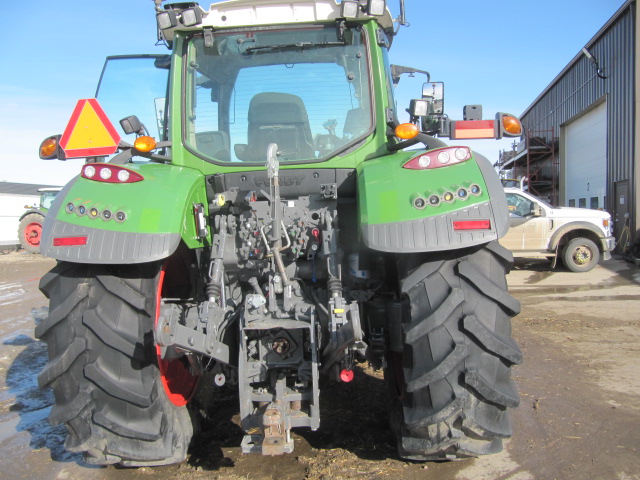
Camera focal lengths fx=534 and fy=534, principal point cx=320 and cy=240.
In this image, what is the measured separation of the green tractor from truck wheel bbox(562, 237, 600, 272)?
31.2 feet

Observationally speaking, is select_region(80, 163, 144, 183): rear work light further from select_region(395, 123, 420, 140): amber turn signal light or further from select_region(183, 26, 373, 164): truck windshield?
select_region(395, 123, 420, 140): amber turn signal light

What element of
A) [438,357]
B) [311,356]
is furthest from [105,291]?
[438,357]

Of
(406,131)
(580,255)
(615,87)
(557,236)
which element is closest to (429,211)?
(406,131)

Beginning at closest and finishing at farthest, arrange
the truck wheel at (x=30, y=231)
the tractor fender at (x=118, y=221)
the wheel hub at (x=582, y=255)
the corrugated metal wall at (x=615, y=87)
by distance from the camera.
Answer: the tractor fender at (x=118, y=221) < the wheel hub at (x=582, y=255) < the corrugated metal wall at (x=615, y=87) < the truck wheel at (x=30, y=231)

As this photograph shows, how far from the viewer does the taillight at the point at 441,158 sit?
9.13 ft

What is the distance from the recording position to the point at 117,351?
2.65 meters

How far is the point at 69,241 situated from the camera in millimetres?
2645

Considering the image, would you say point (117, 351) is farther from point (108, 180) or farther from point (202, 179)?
point (202, 179)

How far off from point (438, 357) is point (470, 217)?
2.24ft

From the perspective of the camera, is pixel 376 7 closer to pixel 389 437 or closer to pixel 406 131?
pixel 406 131

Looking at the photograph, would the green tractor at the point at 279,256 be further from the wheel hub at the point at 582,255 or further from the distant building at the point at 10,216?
the distant building at the point at 10,216

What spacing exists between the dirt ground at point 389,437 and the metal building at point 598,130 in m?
10.9

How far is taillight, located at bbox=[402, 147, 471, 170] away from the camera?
2.78 meters

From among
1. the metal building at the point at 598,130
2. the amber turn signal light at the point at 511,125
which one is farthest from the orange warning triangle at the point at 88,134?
the metal building at the point at 598,130
